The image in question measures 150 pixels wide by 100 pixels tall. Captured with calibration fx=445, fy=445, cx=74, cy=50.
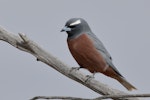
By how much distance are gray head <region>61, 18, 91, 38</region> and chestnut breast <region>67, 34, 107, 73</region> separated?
63mm

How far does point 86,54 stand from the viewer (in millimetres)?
4973

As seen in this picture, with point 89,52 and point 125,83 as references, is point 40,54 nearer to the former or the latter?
point 89,52

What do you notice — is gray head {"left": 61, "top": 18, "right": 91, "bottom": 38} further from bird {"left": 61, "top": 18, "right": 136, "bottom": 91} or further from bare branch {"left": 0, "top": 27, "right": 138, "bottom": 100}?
bare branch {"left": 0, "top": 27, "right": 138, "bottom": 100}

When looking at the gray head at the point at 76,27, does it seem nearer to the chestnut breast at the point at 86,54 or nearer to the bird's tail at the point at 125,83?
the chestnut breast at the point at 86,54

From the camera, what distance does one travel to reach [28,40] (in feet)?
12.5

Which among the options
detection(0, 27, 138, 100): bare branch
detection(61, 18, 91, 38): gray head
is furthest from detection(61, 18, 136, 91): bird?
detection(0, 27, 138, 100): bare branch

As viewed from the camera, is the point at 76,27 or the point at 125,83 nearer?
the point at 76,27

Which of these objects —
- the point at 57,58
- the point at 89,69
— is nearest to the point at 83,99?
the point at 57,58

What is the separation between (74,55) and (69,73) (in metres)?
0.92

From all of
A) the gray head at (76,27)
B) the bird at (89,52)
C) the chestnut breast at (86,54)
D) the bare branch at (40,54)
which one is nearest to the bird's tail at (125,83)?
the bird at (89,52)

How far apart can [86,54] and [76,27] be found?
32 cm

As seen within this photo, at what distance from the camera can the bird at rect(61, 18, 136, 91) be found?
4.88 metres

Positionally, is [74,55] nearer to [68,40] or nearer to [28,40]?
[68,40]

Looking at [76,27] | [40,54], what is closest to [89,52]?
[76,27]
